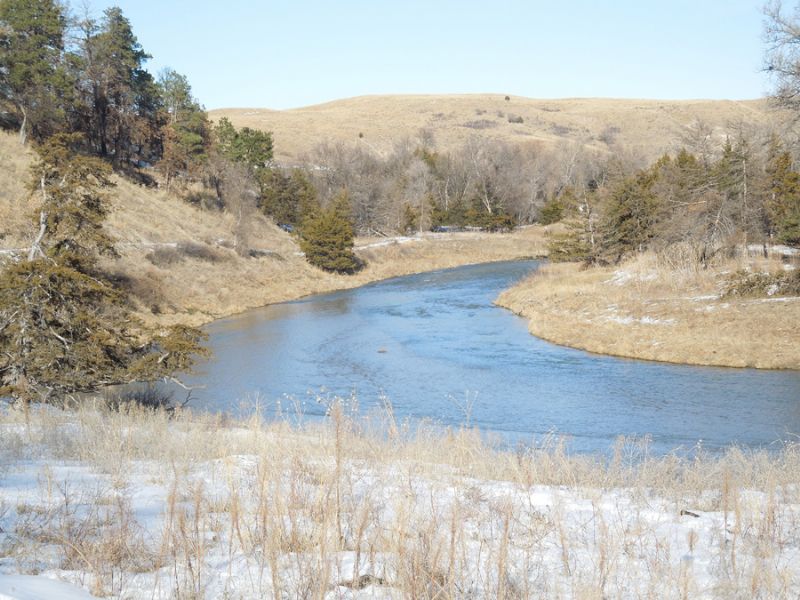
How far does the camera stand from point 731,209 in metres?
32.8

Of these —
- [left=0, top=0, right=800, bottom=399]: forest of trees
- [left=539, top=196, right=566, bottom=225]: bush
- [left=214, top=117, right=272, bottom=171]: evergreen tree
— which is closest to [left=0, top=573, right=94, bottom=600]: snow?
[left=0, top=0, right=800, bottom=399]: forest of trees

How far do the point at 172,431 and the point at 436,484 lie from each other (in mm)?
4505

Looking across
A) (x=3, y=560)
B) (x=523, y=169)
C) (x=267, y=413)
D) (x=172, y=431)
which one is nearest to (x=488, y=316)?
(x=267, y=413)

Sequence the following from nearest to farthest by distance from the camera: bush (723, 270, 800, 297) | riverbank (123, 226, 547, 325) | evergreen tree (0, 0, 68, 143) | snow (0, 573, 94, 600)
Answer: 1. snow (0, 573, 94, 600)
2. bush (723, 270, 800, 297)
3. riverbank (123, 226, 547, 325)
4. evergreen tree (0, 0, 68, 143)

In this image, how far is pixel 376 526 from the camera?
443 cm

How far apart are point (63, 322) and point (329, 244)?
38425mm

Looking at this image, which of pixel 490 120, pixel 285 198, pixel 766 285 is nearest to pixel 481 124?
pixel 490 120

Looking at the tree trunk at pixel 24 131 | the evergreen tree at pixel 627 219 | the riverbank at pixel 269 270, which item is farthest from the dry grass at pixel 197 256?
the evergreen tree at pixel 627 219

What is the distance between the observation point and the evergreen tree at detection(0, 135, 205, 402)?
531 inches

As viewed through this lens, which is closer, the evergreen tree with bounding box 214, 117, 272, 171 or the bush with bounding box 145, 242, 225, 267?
the bush with bounding box 145, 242, 225, 267

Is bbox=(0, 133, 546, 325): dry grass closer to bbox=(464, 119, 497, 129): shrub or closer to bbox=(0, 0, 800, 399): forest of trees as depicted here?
bbox=(0, 0, 800, 399): forest of trees

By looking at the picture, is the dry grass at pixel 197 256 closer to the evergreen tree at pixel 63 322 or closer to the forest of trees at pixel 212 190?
the forest of trees at pixel 212 190

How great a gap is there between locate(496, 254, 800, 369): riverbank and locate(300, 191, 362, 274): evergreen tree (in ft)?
59.4

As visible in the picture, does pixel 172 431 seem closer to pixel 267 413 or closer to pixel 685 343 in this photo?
pixel 267 413
